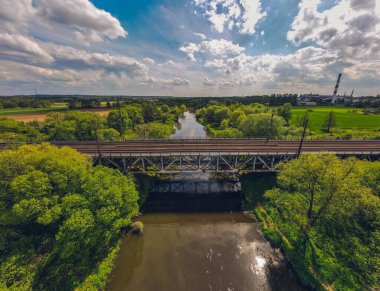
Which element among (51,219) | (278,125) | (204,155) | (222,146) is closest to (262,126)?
(278,125)

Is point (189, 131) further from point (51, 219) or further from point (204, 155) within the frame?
point (51, 219)

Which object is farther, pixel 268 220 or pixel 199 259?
pixel 268 220

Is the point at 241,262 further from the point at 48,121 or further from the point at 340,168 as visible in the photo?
the point at 48,121

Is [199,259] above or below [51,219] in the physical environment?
below

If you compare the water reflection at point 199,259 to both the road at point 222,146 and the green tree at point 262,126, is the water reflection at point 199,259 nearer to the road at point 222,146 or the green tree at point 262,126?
the road at point 222,146

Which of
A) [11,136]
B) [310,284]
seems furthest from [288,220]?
[11,136]

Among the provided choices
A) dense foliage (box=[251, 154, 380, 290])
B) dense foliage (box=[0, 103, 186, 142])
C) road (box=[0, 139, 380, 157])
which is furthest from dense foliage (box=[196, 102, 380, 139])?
dense foliage (box=[0, 103, 186, 142])

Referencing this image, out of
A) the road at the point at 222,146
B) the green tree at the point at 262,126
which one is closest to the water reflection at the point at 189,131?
the green tree at the point at 262,126

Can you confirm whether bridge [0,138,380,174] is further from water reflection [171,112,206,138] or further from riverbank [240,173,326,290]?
water reflection [171,112,206,138]
